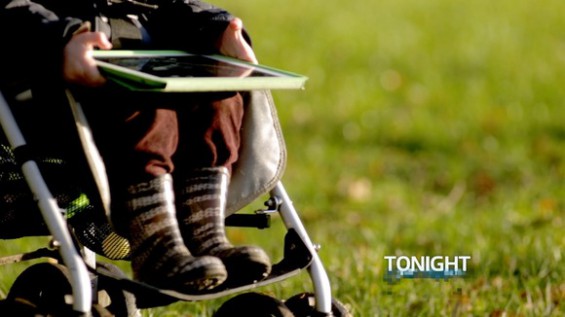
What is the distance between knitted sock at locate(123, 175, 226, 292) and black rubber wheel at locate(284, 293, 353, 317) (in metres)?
0.47

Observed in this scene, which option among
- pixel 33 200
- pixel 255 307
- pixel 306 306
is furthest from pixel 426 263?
pixel 33 200

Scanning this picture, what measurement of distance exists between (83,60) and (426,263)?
2128mm

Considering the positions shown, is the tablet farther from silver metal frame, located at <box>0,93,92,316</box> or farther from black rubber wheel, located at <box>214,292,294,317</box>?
black rubber wheel, located at <box>214,292,294,317</box>

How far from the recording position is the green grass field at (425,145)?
4469 mm

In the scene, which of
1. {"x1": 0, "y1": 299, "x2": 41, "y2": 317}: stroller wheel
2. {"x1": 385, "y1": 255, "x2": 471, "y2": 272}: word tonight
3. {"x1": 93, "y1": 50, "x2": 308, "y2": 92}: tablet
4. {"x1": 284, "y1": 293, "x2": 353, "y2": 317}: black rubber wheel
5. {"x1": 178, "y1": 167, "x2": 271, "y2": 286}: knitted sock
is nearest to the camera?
{"x1": 93, "y1": 50, "x2": 308, "y2": 92}: tablet

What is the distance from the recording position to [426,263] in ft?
15.8

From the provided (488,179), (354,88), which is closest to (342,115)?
(354,88)

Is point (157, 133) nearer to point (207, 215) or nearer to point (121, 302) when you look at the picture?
point (207, 215)

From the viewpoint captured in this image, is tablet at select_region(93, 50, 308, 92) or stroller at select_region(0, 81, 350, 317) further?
stroller at select_region(0, 81, 350, 317)

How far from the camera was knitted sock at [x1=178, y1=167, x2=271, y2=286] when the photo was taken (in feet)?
10.5

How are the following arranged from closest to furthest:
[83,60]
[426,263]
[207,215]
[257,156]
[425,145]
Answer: [83,60] → [207,215] → [257,156] → [426,263] → [425,145]

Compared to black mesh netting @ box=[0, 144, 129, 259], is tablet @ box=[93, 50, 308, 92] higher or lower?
higher

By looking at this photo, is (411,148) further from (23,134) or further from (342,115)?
(23,134)

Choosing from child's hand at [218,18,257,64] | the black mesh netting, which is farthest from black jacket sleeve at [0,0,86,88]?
child's hand at [218,18,257,64]
